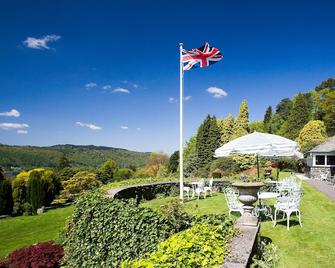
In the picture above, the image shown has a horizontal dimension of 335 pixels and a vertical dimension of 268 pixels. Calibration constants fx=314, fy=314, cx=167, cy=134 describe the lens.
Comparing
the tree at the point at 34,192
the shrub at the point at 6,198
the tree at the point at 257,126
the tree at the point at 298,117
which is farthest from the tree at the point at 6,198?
the tree at the point at 257,126

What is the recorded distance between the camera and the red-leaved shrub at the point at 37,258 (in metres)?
6.95

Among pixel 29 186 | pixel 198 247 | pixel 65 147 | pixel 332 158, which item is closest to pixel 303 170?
pixel 332 158

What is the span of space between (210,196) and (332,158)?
2034 cm

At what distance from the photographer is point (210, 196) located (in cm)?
1511

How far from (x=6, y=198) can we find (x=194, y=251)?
2313 cm

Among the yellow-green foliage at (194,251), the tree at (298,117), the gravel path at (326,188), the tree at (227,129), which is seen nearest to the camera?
the yellow-green foliage at (194,251)

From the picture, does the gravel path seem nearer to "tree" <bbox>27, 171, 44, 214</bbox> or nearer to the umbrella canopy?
the umbrella canopy

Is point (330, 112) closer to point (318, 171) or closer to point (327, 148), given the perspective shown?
point (327, 148)

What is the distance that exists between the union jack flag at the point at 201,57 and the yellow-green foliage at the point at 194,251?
379 inches

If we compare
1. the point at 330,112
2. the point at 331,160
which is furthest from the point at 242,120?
the point at 331,160

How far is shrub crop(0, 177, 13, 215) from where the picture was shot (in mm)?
23031

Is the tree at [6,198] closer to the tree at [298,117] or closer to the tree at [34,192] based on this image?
the tree at [34,192]

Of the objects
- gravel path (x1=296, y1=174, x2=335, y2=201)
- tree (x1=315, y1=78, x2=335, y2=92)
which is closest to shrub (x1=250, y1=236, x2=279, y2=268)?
gravel path (x1=296, y1=174, x2=335, y2=201)

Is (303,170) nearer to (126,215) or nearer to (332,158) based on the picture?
(332,158)
